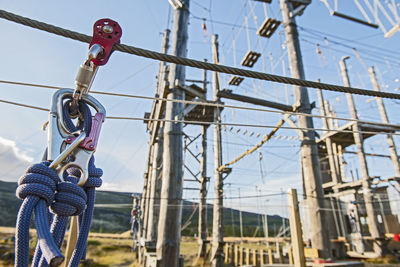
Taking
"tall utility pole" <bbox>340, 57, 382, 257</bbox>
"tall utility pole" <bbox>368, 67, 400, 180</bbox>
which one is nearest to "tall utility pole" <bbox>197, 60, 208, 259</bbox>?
"tall utility pole" <bbox>340, 57, 382, 257</bbox>

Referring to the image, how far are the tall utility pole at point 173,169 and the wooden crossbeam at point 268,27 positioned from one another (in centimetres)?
291

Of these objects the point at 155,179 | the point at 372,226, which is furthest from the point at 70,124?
the point at 372,226

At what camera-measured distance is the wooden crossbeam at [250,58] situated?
7.87m

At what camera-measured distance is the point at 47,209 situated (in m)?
0.78

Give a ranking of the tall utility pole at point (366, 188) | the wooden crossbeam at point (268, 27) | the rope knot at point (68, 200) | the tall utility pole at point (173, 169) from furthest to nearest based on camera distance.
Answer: the tall utility pole at point (366, 188), the wooden crossbeam at point (268, 27), the tall utility pole at point (173, 169), the rope knot at point (68, 200)

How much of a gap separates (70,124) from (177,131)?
3307 mm

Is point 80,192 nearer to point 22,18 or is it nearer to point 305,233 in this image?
point 22,18

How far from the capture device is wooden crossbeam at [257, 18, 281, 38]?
22.4 ft

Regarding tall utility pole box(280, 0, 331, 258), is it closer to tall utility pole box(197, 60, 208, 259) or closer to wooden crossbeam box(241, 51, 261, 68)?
wooden crossbeam box(241, 51, 261, 68)

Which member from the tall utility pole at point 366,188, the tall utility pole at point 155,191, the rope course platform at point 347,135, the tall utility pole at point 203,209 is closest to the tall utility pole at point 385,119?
the rope course platform at point 347,135

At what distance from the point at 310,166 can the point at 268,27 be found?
171 inches

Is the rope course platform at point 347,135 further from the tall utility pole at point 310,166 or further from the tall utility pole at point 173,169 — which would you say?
the tall utility pole at point 173,169

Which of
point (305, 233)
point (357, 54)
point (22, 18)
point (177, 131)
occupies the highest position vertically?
point (357, 54)

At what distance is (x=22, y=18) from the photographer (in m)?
1.11
